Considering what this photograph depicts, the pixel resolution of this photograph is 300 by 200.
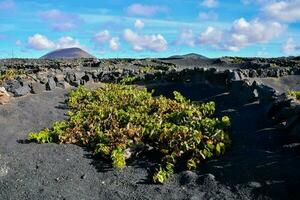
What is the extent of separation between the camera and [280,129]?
42.3ft

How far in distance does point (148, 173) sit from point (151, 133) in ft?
6.16

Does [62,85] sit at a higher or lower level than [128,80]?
lower

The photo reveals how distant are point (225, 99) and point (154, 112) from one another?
3.75 m

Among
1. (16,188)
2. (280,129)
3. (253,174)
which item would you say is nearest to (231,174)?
(253,174)

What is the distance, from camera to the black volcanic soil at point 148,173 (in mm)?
10070

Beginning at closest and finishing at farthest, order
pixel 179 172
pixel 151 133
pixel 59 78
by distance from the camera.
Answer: pixel 179 172
pixel 151 133
pixel 59 78

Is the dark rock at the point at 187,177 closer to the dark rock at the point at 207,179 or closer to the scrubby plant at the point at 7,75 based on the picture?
the dark rock at the point at 207,179

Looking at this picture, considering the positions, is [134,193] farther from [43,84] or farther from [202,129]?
[43,84]

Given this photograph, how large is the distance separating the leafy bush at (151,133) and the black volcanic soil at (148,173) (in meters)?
0.30

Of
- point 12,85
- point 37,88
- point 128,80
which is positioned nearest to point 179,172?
point 12,85

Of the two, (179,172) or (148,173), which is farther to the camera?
(148,173)

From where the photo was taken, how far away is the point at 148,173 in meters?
11.4

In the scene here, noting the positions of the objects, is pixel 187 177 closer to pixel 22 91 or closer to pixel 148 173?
pixel 148 173

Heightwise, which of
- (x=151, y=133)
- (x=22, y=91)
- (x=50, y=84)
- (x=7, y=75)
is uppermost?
(x=7, y=75)
